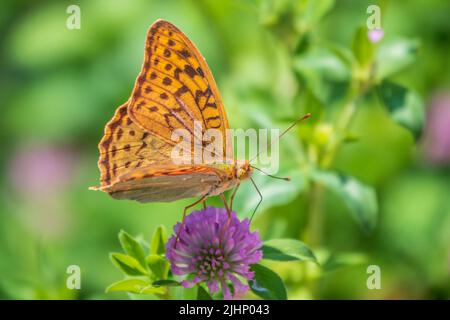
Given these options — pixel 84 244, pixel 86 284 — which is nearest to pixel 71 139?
pixel 84 244

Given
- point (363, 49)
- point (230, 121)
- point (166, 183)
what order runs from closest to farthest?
point (166, 183)
point (363, 49)
point (230, 121)

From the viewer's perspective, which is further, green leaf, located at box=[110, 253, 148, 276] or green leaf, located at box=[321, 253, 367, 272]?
green leaf, located at box=[321, 253, 367, 272]

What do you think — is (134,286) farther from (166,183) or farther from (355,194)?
(355,194)

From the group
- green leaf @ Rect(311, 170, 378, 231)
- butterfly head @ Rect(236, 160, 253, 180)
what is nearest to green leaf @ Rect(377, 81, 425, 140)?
green leaf @ Rect(311, 170, 378, 231)

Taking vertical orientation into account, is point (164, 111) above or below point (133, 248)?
above

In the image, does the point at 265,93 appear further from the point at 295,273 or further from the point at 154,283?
the point at 154,283

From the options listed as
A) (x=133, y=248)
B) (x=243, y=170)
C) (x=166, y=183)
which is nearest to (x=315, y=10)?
(x=243, y=170)

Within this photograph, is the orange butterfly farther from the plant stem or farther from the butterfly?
the plant stem
